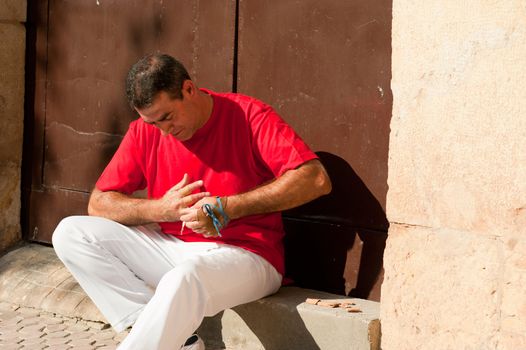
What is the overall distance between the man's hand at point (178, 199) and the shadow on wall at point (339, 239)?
29.5 inches

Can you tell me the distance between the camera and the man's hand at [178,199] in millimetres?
4457

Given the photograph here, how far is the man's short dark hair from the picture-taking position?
14.5 ft

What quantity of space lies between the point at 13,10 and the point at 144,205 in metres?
2.32

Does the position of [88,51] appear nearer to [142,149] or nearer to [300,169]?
[142,149]

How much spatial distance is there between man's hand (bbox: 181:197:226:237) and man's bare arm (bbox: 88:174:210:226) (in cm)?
5

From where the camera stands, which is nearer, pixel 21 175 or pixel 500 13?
pixel 500 13

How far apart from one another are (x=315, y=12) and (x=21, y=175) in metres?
2.57

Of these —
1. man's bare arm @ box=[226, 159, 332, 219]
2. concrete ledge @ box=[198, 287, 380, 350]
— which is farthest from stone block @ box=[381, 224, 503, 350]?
man's bare arm @ box=[226, 159, 332, 219]

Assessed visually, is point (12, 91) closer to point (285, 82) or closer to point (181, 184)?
point (285, 82)

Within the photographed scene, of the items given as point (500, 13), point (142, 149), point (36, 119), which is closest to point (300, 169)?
point (142, 149)

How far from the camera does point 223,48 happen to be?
17.6ft

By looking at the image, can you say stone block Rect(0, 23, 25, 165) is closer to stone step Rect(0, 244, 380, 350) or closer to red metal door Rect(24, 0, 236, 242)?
red metal door Rect(24, 0, 236, 242)

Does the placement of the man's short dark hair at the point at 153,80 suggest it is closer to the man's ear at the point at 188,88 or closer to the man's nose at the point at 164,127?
the man's ear at the point at 188,88

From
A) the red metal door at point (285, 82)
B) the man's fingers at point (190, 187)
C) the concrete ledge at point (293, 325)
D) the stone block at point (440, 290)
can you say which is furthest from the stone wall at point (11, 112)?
the stone block at point (440, 290)
